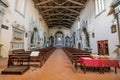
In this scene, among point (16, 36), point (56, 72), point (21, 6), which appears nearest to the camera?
point (56, 72)

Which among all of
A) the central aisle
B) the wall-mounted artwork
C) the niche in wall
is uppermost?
the wall-mounted artwork

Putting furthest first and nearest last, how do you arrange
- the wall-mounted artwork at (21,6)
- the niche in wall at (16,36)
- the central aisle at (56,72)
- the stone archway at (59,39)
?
1. the stone archway at (59,39)
2. the wall-mounted artwork at (21,6)
3. the niche in wall at (16,36)
4. the central aisle at (56,72)

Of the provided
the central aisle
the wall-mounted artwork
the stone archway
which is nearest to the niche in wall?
the wall-mounted artwork

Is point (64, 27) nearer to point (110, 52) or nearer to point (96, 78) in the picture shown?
point (110, 52)

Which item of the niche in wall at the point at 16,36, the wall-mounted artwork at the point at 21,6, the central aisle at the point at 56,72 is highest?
the wall-mounted artwork at the point at 21,6

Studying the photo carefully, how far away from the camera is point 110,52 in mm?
7402

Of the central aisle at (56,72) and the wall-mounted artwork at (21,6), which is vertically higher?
the wall-mounted artwork at (21,6)

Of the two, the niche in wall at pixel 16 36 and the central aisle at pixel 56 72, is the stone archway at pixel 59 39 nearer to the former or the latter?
the niche in wall at pixel 16 36

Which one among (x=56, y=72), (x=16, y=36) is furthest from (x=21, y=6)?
(x=56, y=72)

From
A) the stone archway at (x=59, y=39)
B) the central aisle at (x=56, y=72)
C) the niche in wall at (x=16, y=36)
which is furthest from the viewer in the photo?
the stone archway at (x=59, y=39)

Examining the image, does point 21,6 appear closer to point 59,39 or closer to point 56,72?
point 56,72

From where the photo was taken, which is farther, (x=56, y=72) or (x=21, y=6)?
(x=21, y=6)

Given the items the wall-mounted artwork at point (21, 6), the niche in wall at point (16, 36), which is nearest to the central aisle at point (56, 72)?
the niche in wall at point (16, 36)

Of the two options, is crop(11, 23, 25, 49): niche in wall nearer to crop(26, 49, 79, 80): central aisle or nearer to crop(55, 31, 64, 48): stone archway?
crop(26, 49, 79, 80): central aisle
